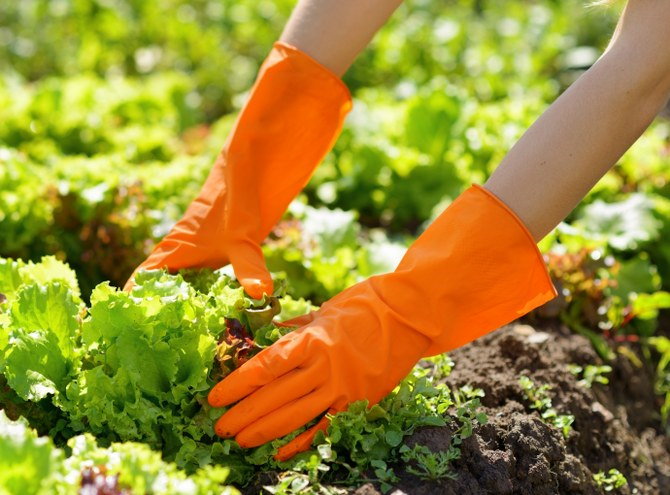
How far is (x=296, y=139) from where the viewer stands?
292 centimetres

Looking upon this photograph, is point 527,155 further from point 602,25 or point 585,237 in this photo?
point 602,25

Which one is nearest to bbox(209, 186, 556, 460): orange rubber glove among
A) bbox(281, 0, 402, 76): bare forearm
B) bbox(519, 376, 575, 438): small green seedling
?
bbox(519, 376, 575, 438): small green seedling

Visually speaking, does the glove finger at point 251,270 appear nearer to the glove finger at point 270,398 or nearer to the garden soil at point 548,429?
the glove finger at point 270,398

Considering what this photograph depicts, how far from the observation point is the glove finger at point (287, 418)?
226 cm

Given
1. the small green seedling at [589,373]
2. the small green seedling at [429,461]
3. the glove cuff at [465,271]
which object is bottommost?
the small green seedling at [589,373]

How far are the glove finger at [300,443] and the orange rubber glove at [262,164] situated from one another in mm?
557

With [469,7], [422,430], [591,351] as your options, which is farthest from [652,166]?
[469,7]

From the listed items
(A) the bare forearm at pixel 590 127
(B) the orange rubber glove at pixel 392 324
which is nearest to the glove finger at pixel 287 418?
(B) the orange rubber glove at pixel 392 324

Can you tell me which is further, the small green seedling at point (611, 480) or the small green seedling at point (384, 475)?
the small green seedling at point (611, 480)

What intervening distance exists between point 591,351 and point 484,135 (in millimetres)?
1348

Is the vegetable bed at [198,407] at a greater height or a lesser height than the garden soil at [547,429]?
greater

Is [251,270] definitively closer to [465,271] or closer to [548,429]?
[465,271]

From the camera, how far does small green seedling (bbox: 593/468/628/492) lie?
8.80 feet

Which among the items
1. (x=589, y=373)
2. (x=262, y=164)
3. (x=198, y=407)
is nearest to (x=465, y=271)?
(x=198, y=407)
